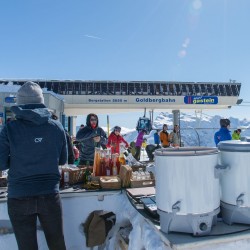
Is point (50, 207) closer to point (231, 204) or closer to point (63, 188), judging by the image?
point (63, 188)

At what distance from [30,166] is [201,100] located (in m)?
24.3

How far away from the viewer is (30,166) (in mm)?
2059

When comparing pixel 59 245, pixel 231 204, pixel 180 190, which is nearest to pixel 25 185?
pixel 59 245

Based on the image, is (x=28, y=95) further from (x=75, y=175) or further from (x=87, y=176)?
(x=87, y=176)

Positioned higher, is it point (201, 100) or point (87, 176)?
point (201, 100)

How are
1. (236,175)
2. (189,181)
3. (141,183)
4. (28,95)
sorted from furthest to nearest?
(141,183)
(28,95)
(236,175)
(189,181)

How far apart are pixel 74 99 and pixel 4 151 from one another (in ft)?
70.7

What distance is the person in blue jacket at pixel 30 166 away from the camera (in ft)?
6.73

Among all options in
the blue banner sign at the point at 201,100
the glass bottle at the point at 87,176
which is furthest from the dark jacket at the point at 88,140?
the blue banner sign at the point at 201,100

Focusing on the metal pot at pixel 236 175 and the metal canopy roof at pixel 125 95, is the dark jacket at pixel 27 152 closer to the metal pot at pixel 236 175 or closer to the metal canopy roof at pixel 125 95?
the metal pot at pixel 236 175

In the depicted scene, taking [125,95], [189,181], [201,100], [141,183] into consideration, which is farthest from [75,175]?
[201,100]

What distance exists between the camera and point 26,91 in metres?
2.18

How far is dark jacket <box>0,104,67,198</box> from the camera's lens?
205cm

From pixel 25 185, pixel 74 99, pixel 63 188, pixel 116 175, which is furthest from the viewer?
pixel 74 99
